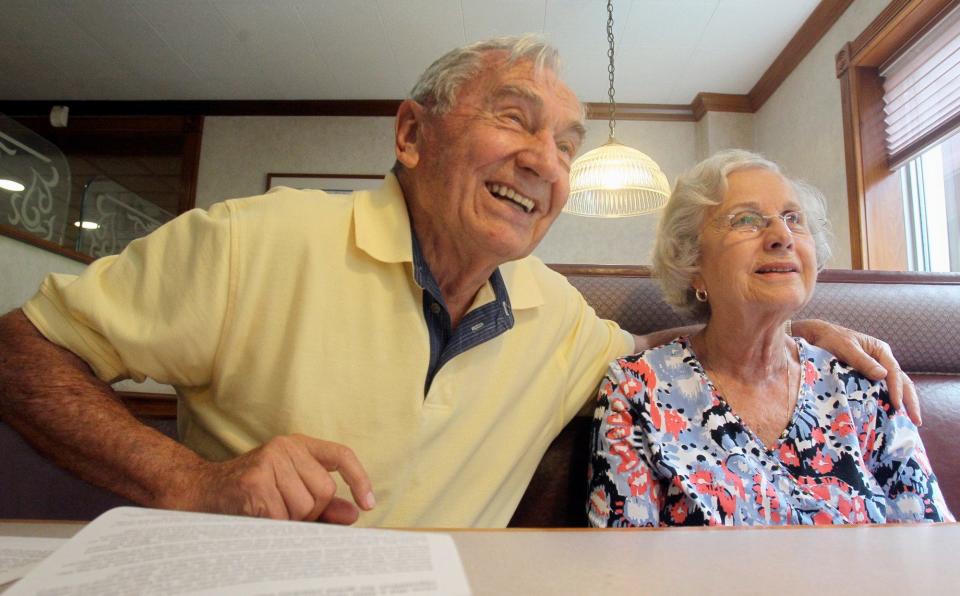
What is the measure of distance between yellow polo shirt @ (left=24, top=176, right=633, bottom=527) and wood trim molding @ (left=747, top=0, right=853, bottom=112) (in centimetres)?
334

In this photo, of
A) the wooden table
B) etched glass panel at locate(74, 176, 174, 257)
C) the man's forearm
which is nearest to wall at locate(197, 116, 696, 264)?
etched glass panel at locate(74, 176, 174, 257)

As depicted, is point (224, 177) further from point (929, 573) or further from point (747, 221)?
point (929, 573)

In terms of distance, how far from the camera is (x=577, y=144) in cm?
114

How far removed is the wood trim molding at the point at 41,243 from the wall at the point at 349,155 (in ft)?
4.62

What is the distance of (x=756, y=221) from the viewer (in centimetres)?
121

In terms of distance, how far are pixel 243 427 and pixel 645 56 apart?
12.2 feet

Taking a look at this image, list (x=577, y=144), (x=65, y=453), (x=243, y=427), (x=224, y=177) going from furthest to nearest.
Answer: (x=224, y=177) < (x=577, y=144) < (x=243, y=427) < (x=65, y=453)

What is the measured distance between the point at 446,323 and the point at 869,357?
2.63 ft

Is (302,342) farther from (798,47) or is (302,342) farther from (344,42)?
(798,47)

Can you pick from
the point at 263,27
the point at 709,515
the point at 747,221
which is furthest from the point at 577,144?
the point at 263,27

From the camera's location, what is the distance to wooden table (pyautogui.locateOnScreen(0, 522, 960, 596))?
45cm

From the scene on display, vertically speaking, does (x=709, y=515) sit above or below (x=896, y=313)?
below

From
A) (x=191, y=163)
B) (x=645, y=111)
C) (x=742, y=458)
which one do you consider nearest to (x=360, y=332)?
(x=742, y=458)

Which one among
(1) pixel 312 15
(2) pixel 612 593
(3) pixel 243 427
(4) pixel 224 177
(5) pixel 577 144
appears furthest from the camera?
(4) pixel 224 177
